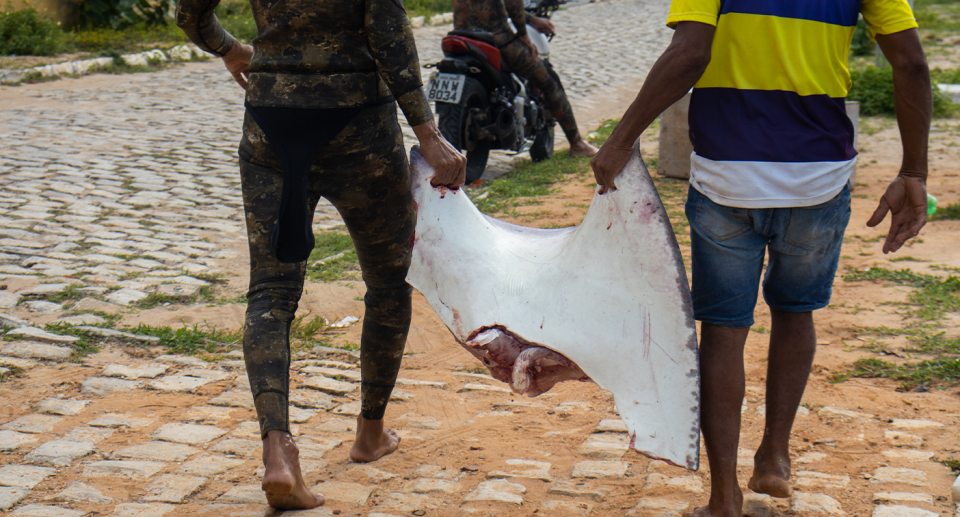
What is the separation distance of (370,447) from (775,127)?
1702 mm

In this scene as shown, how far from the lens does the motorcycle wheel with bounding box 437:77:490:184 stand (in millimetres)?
6906

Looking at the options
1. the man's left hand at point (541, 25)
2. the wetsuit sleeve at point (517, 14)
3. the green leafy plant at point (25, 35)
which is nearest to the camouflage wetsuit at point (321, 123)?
the wetsuit sleeve at point (517, 14)

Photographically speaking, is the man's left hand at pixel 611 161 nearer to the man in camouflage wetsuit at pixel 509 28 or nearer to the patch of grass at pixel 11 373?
the patch of grass at pixel 11 373

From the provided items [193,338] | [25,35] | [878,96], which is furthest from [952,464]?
[25,35]

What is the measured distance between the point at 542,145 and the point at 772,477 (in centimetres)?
612

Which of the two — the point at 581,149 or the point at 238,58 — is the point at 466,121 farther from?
the point at 238,58

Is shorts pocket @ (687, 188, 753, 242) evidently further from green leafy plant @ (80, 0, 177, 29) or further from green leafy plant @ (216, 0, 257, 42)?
green leafy plant @ (80, 0, 177, 29)

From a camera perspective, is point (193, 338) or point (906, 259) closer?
point (193, 338)

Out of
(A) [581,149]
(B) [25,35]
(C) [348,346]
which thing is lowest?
(C) [348,346]

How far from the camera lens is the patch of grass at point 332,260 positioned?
5016 mm

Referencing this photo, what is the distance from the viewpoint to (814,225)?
2.26m

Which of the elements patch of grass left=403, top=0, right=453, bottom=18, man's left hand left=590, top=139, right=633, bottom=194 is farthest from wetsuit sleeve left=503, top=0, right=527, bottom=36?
patch of grass left=403, top=0, right=453, bottom=18

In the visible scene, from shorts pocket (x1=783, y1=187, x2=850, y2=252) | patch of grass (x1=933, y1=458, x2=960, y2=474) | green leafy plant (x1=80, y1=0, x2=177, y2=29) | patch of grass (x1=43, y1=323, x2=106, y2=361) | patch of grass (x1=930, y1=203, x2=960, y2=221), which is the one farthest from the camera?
green leafy plant (x1=80, y1=0, x2=177, y2=29)

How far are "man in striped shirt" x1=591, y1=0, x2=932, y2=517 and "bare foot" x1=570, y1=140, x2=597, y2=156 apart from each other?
6.10m
